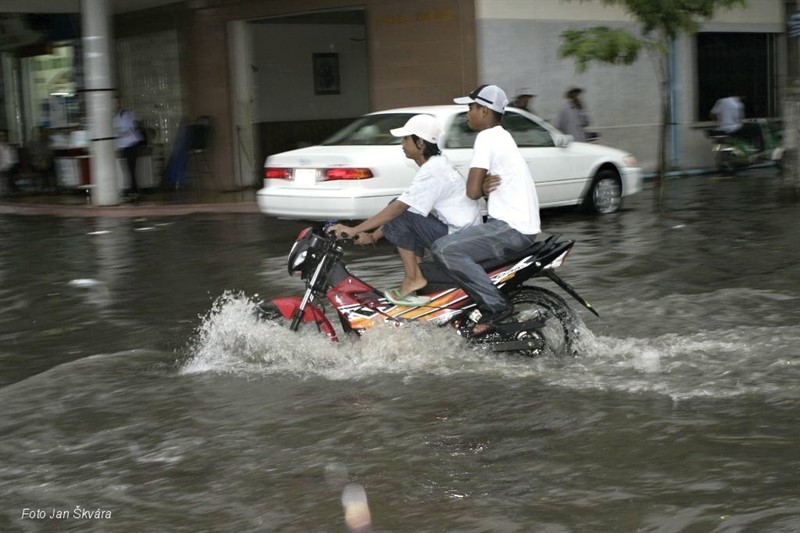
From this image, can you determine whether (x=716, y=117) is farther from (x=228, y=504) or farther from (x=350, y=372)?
(x=228, y=504)

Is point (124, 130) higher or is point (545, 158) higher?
point (124, 130)

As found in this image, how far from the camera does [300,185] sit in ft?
42.9

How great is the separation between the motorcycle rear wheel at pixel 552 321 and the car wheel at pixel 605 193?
8.37 metres

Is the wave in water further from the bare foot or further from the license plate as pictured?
the license plate

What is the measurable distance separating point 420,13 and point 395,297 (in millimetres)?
12951

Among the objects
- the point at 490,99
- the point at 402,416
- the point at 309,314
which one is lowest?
the point at 402,416

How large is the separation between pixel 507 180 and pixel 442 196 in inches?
18.2

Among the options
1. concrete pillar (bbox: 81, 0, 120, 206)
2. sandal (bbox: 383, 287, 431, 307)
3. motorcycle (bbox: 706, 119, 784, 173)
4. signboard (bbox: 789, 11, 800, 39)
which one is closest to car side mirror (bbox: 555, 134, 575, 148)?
signboard (bbox: 789, 11, 800, 39)

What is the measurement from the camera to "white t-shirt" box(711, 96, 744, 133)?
2255 cm

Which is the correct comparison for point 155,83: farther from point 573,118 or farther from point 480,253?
point 480,253

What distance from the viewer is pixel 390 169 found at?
12.8 metres

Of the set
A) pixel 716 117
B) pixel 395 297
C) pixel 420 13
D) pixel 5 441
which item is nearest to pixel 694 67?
pixel 716 117

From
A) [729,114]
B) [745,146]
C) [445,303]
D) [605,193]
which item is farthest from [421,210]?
[729,114]

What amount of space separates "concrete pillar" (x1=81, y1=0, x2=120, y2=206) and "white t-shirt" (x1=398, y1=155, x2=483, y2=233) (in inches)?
478
